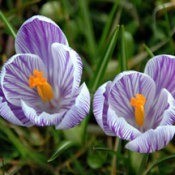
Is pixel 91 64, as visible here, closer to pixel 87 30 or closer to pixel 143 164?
pixel 87 30

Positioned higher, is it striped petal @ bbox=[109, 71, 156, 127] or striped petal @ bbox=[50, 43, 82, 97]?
striped petal @ bbox=[50, 43, 82, 97]

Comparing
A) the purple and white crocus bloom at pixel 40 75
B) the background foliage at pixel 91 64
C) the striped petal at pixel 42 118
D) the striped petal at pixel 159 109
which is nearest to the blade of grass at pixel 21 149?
the background foliage at pixel 91 64

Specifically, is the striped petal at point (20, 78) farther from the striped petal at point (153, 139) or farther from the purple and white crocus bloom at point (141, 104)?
the striped petal at point (153, 139)

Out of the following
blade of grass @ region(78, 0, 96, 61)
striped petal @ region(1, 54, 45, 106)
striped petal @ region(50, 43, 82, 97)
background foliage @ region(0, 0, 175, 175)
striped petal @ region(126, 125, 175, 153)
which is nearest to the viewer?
striped petal @ region(126, 125, 175, 153)

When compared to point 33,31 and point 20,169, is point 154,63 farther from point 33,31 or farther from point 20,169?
point 20,169

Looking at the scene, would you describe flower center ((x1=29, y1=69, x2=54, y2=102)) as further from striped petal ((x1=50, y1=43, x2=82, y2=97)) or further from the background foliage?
the background foliage

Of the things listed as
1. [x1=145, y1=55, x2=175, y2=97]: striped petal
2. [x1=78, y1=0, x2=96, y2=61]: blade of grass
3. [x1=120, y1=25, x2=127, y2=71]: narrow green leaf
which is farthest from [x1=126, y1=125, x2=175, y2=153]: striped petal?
[x1=78, y1=0, x2=96, y2=61]: blade of grass
